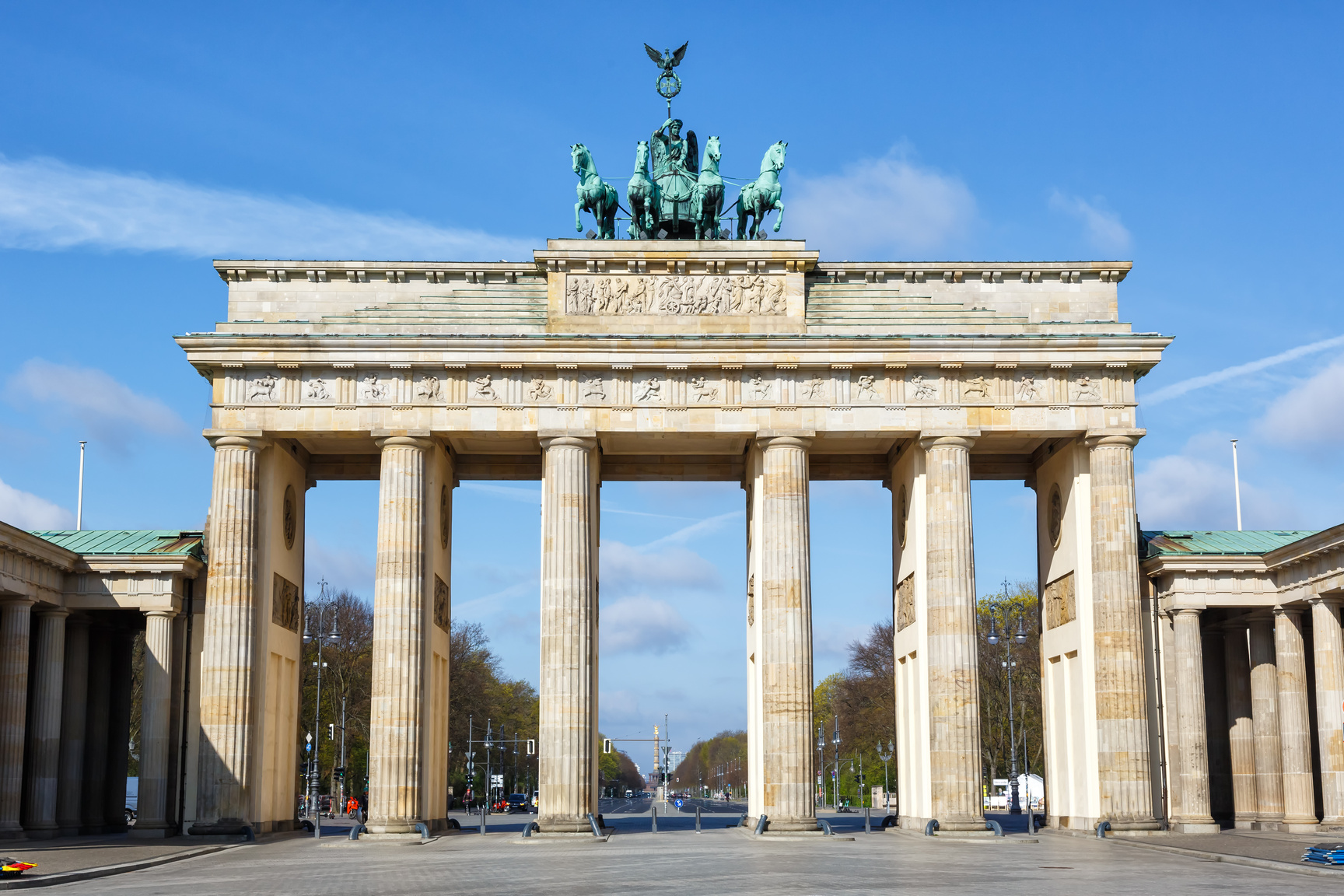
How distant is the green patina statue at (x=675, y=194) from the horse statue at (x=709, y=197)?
24mm

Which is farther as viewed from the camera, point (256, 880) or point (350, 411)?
point (350, 411)

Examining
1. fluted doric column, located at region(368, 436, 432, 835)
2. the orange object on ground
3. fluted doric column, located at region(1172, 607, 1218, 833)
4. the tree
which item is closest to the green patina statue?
fluted doric column, located at region(368, 436, 432, 835)

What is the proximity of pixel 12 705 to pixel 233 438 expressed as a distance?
8985mm

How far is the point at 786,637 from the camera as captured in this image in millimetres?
40500

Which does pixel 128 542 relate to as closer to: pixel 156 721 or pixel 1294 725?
pixel 156 721

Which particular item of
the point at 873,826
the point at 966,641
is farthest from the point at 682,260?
the point at 873,826

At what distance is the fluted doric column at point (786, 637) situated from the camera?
39.8m

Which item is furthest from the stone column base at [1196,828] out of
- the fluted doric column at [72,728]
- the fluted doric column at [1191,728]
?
the fluted doric column at [72,728]

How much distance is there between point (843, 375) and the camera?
4178cm

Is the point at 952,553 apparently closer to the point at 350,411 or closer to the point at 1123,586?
the point at 1123,586

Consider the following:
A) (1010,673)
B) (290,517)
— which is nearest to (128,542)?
(290,517)

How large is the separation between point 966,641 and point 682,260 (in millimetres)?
13563

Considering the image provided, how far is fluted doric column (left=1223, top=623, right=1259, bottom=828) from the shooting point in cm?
4262

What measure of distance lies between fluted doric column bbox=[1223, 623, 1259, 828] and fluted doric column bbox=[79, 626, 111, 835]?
34237 mm
